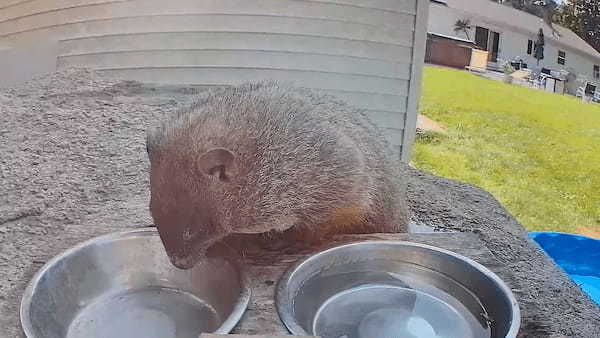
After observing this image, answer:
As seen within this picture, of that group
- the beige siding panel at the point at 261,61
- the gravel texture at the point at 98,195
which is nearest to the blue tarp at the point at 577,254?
the gravel texture at the point at 98,195

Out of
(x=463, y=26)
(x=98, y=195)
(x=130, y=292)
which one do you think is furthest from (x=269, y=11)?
(x=130, y=292)

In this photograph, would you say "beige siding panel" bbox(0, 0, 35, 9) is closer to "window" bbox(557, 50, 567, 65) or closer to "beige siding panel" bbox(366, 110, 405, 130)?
"beige siding panel" bbox(366, 110, 405, 130)

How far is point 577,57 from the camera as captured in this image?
167 centimetres

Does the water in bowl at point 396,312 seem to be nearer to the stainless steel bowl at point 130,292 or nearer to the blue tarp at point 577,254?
the stainless steel bowl at point 130,292

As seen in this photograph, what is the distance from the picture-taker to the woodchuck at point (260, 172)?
97 cm

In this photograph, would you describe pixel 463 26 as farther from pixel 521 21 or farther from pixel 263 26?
pixel 263 26

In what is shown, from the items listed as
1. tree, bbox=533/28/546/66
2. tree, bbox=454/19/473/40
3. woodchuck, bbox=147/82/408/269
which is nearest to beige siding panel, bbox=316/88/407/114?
tree, bbox=454/19/473/40

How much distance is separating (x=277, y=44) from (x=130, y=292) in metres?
1.56

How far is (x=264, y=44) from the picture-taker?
2449mm

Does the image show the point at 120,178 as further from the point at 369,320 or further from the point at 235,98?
the point at 369,320

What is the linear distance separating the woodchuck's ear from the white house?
0.97 meters

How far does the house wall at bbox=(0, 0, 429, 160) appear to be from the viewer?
240 centimetres

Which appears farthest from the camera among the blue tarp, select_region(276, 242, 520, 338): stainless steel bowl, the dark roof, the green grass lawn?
the blue tarp

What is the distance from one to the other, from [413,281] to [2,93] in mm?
1675
